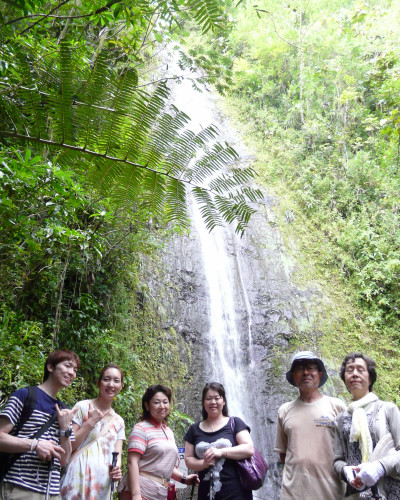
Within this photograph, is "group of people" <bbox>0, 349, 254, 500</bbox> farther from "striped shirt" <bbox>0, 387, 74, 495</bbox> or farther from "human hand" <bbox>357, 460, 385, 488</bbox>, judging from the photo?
"human hand" <bbox>357, 460, 385, 488</bbox>

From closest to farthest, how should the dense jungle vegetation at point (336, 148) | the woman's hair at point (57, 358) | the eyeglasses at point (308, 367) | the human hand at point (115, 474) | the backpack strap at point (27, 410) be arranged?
1. the backpack strap at point (27, 410)
2. the woman's hair at point (57, 358)
3. the human hand at point (115, 474)
4. the eyeglasses at point (308, 367)
5. the dense jungle vegetation at point (336, 148)

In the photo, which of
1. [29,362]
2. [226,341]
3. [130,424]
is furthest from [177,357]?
[29,362]

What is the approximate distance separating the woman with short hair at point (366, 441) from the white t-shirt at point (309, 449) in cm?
12

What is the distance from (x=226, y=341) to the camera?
9648mm

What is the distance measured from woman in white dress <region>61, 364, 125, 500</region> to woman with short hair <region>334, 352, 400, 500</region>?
1.48m

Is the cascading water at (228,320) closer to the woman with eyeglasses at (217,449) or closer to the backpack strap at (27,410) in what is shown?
the woman with eyeglasses at (217,449)

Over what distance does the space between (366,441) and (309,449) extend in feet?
1.54

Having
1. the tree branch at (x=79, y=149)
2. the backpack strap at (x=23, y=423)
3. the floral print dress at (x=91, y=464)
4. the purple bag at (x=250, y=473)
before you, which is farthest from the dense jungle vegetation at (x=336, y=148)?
the backpack strap at (x=23, y=423)

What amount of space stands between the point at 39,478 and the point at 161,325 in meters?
6.24

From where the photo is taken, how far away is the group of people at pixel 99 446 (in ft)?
7.83

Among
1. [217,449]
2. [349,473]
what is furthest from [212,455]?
[349,473]

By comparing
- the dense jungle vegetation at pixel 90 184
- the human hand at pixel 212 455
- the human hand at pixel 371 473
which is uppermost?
the dense jungle vegetation at pixel 90 184

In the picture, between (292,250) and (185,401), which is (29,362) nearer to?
(185,401)

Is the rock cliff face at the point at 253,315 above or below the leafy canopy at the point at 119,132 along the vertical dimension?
above
